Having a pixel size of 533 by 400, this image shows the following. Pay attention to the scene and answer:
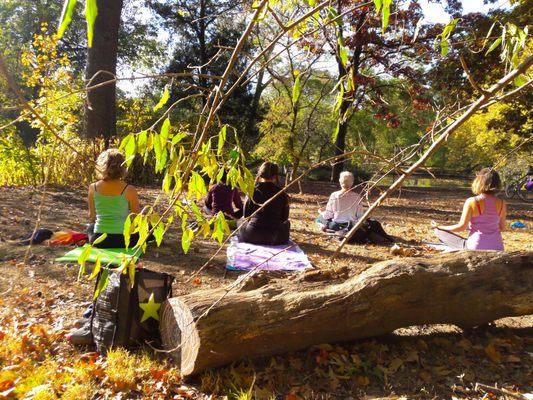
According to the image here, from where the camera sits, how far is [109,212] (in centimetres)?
452

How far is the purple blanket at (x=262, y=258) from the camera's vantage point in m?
4.68

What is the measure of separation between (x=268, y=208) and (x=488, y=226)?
2.54 metres

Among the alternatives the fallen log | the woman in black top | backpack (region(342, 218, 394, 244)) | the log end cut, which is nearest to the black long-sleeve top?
the woman in black top

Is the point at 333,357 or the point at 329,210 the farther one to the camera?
the point at 329,210

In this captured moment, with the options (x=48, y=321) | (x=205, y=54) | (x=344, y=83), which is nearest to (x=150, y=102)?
(x=205, y=54)

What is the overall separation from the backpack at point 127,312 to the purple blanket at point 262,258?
5.57 feet

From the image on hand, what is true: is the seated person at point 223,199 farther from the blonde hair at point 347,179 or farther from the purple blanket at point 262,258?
the blonde hair at point 347,179

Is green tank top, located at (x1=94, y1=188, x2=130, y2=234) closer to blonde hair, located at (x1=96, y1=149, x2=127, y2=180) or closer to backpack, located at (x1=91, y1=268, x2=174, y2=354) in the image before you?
blonde hair, located at (x1=96, y1=149, x2=127, y2=180)

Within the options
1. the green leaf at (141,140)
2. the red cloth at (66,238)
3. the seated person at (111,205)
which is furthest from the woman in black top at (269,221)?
the green leaf at (141,140)

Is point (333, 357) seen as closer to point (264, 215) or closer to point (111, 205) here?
point (264, 215)

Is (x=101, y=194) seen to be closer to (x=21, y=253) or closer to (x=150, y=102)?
(x=21, y=253)

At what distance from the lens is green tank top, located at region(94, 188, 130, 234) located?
14.8 feet

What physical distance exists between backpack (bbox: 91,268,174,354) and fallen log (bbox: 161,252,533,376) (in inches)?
5.6

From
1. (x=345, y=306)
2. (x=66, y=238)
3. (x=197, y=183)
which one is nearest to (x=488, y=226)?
(x=345, y=306)
